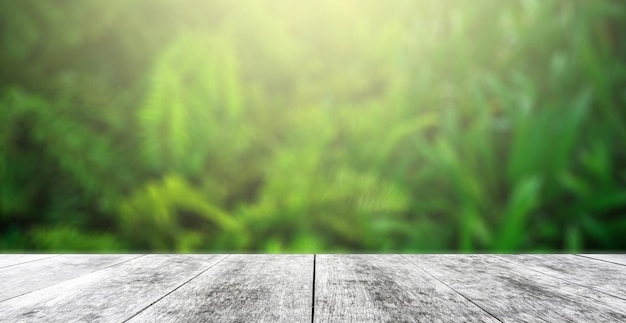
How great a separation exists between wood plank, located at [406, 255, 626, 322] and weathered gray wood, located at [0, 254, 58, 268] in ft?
1.71

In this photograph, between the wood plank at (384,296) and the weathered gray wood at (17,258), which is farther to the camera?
the weathered gray wood at (17,258)

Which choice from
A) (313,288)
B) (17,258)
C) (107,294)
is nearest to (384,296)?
(313,288)

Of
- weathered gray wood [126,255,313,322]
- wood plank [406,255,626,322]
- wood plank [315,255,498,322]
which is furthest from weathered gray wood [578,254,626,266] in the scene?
weathered gray wood [126,255,313,322]

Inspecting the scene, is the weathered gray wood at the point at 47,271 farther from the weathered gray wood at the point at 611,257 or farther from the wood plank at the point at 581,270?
the weathered gray wood at the point at 611,257

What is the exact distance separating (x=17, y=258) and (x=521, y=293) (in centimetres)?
65

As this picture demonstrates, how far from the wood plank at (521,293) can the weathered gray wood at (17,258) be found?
0.52m

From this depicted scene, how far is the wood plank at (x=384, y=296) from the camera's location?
1.30ft

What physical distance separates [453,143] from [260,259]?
47cm

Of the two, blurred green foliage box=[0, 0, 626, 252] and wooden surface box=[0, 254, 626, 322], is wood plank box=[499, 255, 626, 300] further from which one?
blurred green foliage box=[0, 0, 626, 252]

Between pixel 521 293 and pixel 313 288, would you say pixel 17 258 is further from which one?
pixel 521 293

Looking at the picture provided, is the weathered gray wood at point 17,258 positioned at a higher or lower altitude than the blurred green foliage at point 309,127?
lower

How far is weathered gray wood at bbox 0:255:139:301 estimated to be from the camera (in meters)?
0.52

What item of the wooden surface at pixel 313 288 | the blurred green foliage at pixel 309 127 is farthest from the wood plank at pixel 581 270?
the blurred green foliage at pixel 309 127

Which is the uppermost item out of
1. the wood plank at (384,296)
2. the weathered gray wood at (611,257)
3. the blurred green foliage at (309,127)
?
the blurred green foliage at (309,127)
